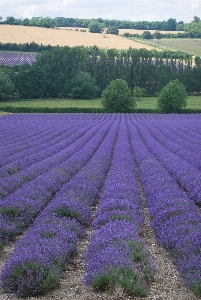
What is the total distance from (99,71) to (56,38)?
136ft

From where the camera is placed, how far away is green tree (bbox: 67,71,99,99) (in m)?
87.0

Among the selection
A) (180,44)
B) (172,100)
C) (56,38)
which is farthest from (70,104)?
(180,44)

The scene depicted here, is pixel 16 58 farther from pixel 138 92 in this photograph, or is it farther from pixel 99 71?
pixel 138 92

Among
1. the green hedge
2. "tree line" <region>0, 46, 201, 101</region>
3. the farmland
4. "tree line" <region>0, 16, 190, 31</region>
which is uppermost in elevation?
"tree line" <region>0, 16, 190, 31</region>

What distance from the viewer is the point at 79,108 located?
67.1m

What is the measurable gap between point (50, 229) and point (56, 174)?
5.23 m

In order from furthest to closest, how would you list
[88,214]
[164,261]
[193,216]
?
1. [88,214]
2. [193,216]
3. [164,261]

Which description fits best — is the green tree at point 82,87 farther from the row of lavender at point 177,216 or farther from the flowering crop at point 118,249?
the flowering crop at point 118,249

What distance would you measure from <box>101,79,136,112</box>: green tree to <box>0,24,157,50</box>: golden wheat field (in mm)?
59395

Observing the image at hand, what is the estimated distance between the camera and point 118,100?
68188mm

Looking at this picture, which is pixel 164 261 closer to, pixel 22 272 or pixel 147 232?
pixel 147 232

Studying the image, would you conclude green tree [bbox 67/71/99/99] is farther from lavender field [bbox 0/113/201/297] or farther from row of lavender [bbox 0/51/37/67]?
lavender field [bbox 0/113/201/297]

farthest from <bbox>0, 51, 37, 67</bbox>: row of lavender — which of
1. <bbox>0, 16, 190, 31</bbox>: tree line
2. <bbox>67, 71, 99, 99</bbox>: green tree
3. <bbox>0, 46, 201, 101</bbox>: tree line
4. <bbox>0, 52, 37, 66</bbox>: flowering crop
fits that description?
<bbox>0, 16, 190, 31</bbox>: tree line

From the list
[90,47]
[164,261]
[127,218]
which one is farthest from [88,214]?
[90,47]
